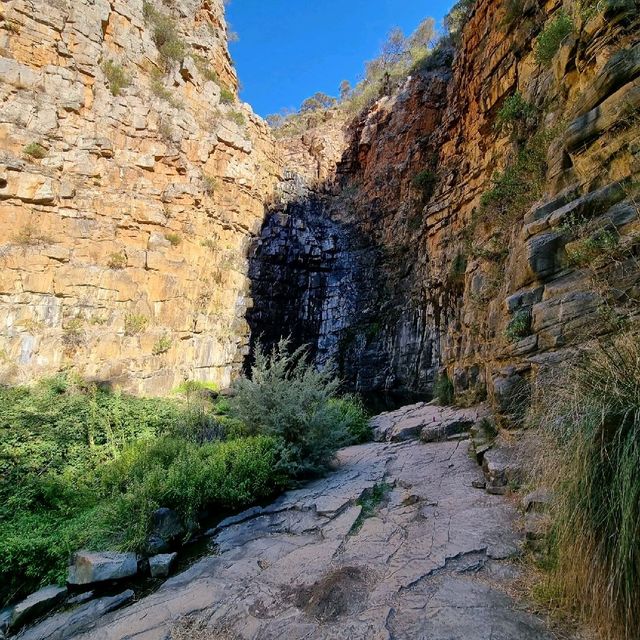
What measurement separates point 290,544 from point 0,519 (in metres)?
3.78

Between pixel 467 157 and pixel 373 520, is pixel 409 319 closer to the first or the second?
pixel 467 157

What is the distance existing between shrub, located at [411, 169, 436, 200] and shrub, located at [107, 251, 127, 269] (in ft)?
35.8

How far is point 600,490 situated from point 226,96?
19.2m

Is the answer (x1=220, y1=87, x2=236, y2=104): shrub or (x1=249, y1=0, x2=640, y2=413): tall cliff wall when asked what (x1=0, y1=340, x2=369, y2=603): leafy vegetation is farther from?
(x1=220, y1=87, x2=236, y2=104): shrub

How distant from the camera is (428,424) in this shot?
7.37 meters

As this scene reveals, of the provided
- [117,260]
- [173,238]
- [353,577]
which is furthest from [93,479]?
[173,238]

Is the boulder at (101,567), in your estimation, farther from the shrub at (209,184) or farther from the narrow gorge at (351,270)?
the shrub at (209,184)

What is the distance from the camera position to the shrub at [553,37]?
6.21 meters

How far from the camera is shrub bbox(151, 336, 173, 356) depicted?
12.1 metres

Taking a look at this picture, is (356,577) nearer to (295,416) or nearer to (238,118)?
(295,416)

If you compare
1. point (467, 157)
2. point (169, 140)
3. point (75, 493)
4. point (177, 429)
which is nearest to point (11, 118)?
point (169, 140)

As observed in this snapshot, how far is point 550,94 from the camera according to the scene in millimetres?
6805

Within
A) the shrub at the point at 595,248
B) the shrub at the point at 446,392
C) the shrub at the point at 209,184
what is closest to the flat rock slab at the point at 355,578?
the shrub at the point at 595,248

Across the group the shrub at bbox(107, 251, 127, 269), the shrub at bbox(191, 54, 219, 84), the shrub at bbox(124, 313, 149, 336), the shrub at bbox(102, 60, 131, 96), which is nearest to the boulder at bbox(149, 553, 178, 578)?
the shrub at bbox(124, 313, 149, 336)
